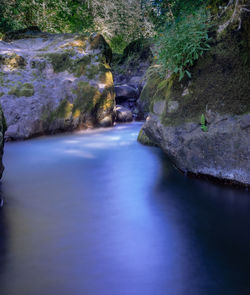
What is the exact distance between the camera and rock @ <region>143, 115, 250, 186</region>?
3363mm

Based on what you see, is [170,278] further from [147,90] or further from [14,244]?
[147,90]

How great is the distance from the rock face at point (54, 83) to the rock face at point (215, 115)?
4322 mm

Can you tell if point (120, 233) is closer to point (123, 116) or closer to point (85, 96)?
point (85, 96)

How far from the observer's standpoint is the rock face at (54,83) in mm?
7281

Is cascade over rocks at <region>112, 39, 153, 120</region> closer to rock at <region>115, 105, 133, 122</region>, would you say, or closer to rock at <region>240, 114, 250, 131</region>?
rock at <region>115, 105, 133, 122</region>

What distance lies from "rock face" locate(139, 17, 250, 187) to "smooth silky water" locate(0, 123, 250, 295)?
0.97 ft

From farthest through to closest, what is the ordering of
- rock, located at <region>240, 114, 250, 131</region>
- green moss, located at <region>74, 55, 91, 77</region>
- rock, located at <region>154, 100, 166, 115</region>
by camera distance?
green moss, located at <region>74, 55, 91, 77</region>
rock, located at <region>154, 100, 166, 115</region>
rock, located at <region>240, 114, 250, 131</region>

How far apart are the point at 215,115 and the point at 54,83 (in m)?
5.71

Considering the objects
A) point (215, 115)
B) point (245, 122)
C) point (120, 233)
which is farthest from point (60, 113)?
point (120, 233)

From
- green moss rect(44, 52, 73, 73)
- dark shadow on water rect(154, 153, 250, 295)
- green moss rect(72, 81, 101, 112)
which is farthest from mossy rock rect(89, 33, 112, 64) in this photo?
dark shadow on water rect(154, 153, 250, 295)

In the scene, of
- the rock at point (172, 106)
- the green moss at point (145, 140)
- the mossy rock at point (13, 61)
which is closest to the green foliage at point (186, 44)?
the rock at point (172, 106)

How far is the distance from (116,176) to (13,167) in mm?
1830

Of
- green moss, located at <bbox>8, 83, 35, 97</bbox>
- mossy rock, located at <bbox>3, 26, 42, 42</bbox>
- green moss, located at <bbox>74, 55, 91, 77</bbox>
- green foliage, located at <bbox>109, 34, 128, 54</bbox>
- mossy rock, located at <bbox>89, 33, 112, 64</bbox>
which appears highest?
green foliage, located at <bbox>109, 34, 128, 54</bbox>

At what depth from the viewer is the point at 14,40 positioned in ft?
30.6
